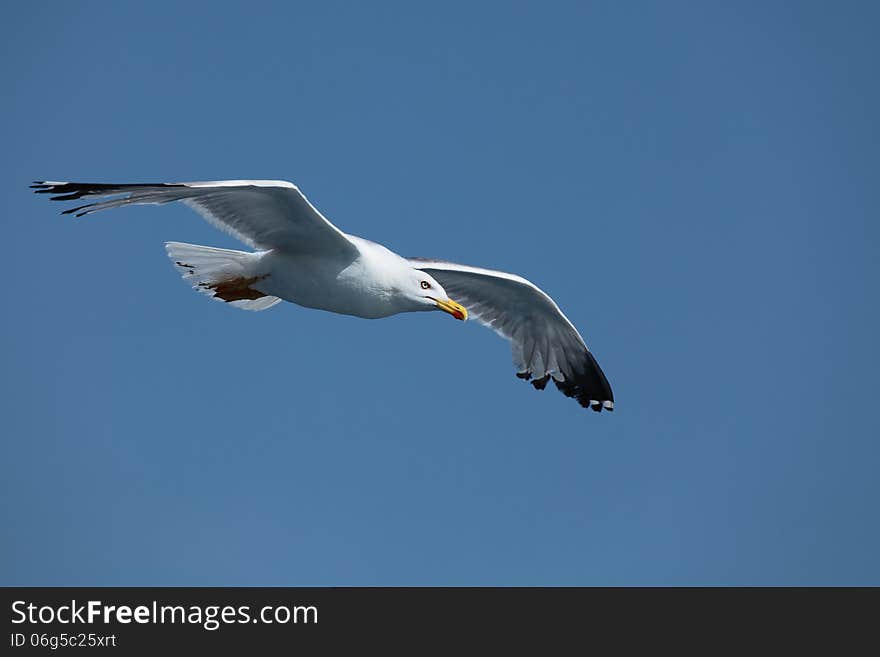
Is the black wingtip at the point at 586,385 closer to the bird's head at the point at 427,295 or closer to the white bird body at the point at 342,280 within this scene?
the bird's head at the point at 427,295

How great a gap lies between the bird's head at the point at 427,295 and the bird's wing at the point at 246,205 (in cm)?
61

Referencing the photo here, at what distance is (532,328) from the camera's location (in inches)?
460

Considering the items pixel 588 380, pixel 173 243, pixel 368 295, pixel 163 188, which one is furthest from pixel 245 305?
pixel 588 380

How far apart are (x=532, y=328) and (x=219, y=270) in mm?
3494

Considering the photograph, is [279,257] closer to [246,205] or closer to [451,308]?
[246,205]

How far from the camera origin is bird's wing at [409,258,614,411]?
11.2 metres

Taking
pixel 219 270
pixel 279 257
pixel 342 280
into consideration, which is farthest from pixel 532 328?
pixel 219 270

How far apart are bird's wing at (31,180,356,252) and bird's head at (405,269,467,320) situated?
2.00ft

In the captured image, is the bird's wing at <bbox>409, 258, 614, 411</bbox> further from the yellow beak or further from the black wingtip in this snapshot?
the yellow beak

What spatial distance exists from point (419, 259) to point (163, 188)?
3331 millimetres

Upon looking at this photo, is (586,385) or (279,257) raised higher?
(586,385)

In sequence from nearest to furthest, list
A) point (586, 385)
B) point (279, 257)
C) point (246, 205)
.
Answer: point (246, 205) → point (279, 257) → point (586, 385)

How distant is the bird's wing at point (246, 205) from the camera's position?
318 inches
